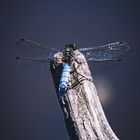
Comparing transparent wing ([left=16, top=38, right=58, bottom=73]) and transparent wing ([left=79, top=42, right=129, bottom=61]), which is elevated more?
transparent wing ([left=16, top=38, right=58, bottom=73])

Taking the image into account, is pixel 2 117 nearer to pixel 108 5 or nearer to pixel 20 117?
pixel 20 117

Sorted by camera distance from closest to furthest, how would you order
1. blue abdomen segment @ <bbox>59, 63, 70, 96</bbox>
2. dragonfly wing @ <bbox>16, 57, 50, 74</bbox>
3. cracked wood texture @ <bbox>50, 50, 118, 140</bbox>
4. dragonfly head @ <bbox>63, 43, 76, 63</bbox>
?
cracked wood texture @ <bbox>50, 50, 118, 140</bbox> → blue abdomen segment @ <bbox>59, 63, 70, 96</bbox> → dragonfly head @ <bbox>63, 43, 76, 63</bbox> → dragonfly wing @ <bbox>16, 57, 50, 74</bbox>

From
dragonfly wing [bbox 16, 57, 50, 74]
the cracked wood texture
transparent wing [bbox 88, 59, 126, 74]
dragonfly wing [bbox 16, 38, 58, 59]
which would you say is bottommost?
the cracked wood texture

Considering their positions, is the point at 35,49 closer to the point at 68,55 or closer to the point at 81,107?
the point at 68,55

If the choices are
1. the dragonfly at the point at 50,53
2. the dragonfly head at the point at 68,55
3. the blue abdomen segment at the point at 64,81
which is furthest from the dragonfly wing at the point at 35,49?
the blue abdomen segment at the point at 64,81

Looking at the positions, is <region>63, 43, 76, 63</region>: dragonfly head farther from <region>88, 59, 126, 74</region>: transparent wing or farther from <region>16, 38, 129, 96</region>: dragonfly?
<region>88, 59, 126, 74</region>: transparent wing

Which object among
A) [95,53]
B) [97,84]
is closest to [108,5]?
[97,84]

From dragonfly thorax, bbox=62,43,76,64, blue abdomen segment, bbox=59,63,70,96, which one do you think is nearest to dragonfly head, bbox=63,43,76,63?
dragonfly thorax, bbox=62,43,76,64
